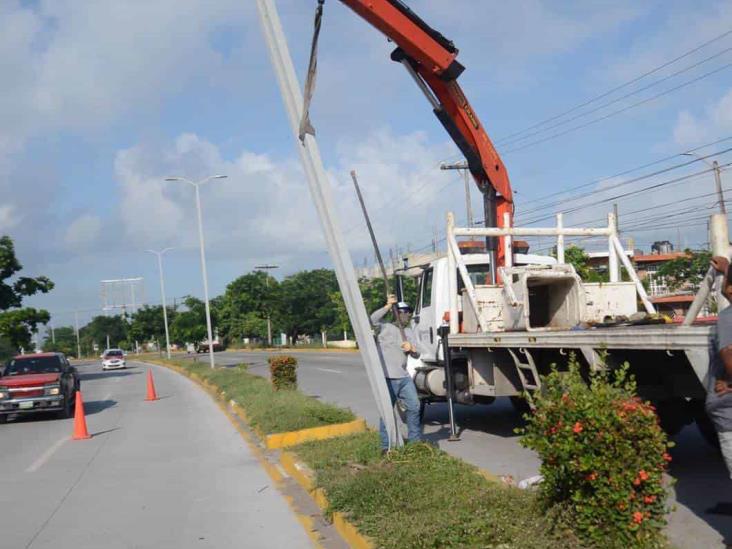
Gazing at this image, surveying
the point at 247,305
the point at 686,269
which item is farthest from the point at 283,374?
the point at 247,305

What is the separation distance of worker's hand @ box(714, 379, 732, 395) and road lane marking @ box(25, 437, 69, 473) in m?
9.15

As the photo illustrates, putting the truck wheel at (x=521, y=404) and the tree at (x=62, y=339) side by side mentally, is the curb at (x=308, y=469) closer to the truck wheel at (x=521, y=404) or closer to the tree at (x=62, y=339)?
the truck wheel at (x=521, y=404)

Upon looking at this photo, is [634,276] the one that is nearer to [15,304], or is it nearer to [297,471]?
[297,471]

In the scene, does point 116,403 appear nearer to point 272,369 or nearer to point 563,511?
point 272,369

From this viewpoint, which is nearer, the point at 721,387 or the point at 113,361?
the point at 721,387

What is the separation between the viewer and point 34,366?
19266 millimetres

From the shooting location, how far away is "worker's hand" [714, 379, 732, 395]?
4.64 meters

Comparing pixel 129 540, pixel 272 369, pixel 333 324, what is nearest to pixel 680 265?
pixel 272 369

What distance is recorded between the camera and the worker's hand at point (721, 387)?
4641mm

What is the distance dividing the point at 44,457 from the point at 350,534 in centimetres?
752

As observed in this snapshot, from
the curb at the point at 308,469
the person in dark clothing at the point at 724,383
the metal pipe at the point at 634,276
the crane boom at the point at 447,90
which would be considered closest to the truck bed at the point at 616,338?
the person in dark clothing at the point at 724,383

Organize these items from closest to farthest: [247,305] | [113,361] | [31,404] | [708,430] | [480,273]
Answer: [708,430] → [480,273] → [31,404] → [113,361] → [247,305]

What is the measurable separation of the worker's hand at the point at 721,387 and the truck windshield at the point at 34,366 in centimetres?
1692

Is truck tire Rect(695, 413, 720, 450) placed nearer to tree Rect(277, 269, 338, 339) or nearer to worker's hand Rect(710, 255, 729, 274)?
worker's hand Rect(710, 255, 729, 274)
